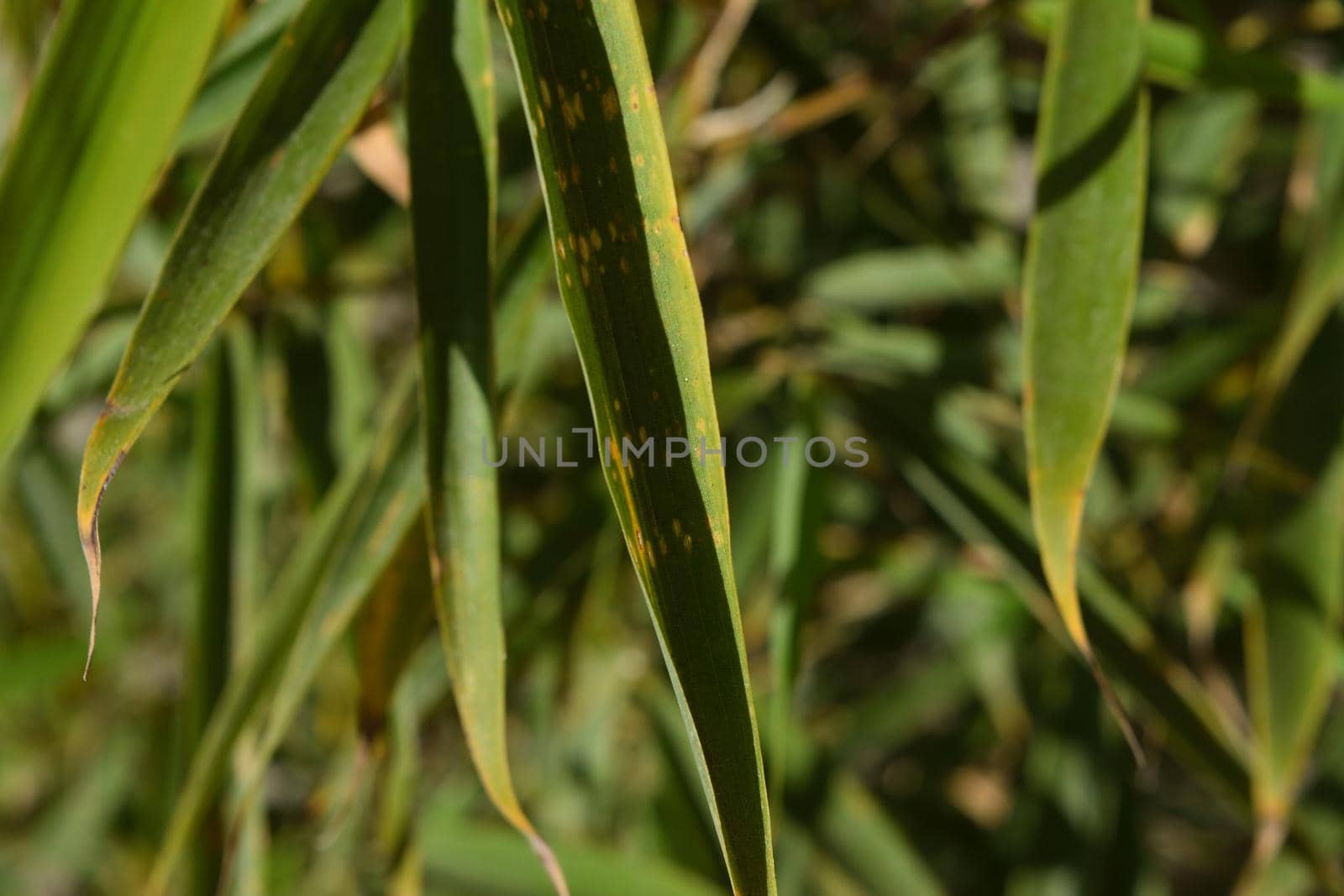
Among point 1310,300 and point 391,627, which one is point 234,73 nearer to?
point 391,627

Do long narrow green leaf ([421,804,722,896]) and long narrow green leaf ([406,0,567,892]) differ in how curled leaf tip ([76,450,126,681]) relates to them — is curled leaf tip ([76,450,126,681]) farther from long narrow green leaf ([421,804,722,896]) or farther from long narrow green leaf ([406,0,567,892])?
long narrow green leaf ([421,804,722,896])

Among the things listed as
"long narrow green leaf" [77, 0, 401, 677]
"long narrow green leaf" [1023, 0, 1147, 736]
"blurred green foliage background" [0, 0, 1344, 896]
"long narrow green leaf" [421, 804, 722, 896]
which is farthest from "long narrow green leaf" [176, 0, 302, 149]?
"long narrow green leaf" [421, 804, 722, 896]

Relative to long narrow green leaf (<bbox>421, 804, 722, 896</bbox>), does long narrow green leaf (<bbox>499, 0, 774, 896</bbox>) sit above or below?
above

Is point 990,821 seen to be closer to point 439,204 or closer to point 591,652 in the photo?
point 591,652

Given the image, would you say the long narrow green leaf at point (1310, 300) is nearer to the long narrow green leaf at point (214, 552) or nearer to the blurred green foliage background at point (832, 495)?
the blurred green foliage background at point (832, 495)

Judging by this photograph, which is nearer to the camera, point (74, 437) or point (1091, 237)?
point (1091, 237)

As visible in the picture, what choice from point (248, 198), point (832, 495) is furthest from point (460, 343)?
point (832, 495)

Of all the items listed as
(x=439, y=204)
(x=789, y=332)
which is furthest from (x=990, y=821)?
(x=439, y=204)

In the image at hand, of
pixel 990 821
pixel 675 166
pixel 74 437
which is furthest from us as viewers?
pixel 74 437
